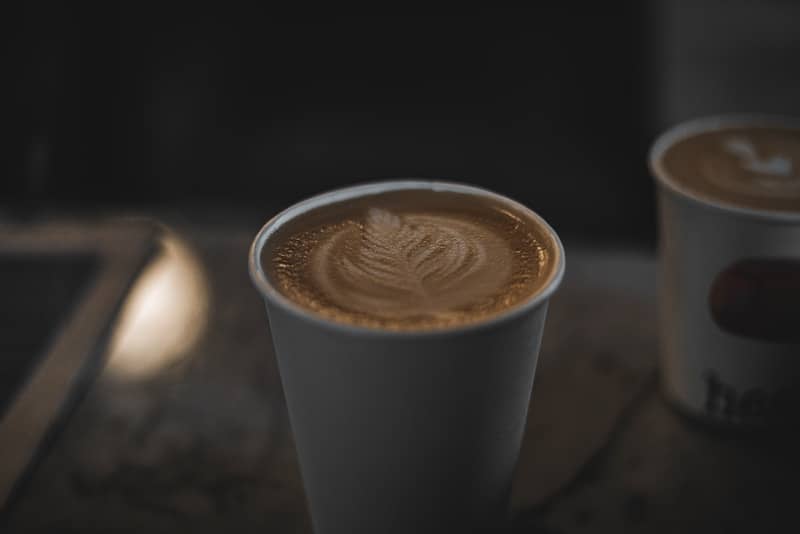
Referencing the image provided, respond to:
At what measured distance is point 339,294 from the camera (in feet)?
1.82

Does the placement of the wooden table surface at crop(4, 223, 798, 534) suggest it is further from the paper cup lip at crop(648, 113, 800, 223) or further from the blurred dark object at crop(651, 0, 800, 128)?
the blurred dark object at crop(651, 0, 800, 128)

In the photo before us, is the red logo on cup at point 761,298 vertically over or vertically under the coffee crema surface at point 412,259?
under

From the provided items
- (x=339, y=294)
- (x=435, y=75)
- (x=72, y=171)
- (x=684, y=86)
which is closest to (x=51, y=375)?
(x=339, y=294)

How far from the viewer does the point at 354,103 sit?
1.85 metres

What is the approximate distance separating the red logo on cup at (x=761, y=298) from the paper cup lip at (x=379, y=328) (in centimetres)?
22

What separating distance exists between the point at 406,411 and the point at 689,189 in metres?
0.40

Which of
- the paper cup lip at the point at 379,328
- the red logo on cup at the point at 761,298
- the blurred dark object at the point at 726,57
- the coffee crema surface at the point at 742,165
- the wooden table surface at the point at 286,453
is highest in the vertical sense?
the paper cup lip at the point at 379,328

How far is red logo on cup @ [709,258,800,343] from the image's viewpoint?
0.69 m

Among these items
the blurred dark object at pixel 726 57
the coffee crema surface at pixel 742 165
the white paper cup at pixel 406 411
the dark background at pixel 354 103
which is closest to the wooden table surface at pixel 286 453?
the white paper cup at pixel 406 411

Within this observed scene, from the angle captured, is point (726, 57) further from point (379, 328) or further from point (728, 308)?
point (379, 328)

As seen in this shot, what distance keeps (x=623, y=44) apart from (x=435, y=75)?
44cm

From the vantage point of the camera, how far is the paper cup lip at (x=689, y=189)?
67cm

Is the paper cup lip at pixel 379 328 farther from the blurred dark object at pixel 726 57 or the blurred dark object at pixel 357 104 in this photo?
the blurred dark object at pixel 726 57

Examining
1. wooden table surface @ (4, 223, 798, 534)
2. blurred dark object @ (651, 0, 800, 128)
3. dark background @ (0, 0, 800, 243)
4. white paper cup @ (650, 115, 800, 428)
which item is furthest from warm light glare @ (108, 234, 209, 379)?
blurred dark object @ (651, 0, 800, 128)
